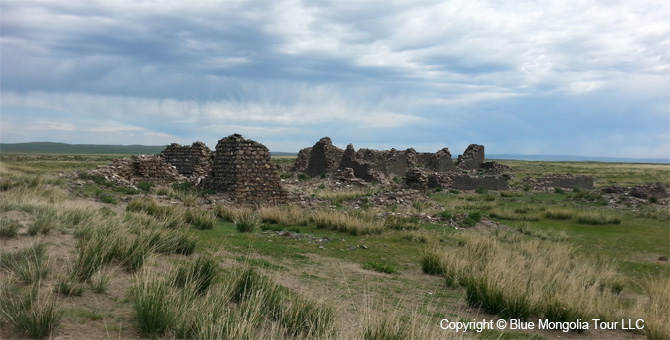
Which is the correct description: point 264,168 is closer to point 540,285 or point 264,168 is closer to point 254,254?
point 254,254

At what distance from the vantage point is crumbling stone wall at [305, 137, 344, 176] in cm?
3800

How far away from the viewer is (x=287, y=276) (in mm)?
7645

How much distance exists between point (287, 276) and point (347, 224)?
21.0 feet

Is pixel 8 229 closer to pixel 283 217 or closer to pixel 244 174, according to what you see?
pixel 283 217

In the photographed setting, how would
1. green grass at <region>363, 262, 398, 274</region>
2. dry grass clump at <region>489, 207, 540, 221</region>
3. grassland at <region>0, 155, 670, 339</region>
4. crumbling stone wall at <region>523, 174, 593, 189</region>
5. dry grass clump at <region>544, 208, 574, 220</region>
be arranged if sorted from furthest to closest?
crumbling stone wall at <region>523, 174, 593, 189</region> < dry grass clump at <region>544, 208, 574, 220</region> < dry grass clump at <region>489, 207, 540, 221</region> < green grass at <region>363, 262, 398, 274</region> < grassland at <region>0, 155, 670, 339</region>

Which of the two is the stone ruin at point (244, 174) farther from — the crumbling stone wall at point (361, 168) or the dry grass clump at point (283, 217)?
the crumbling stone wall at point (361, 168)

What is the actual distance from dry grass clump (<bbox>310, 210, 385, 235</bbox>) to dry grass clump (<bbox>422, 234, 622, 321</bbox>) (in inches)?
150

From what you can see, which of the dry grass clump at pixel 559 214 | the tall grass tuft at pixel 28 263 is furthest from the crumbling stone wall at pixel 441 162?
the tall grass tuft at pixel 28 263

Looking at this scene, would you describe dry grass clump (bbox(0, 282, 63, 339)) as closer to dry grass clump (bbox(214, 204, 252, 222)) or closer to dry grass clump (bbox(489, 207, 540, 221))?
dry grass clump (bbox(214, 204, 252, 222))

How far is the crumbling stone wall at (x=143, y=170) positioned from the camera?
2237 cm

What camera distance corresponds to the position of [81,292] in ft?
17.4

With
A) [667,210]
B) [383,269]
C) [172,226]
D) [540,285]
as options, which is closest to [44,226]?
[172,226]

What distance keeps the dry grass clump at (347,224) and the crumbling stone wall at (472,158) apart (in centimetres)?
3456

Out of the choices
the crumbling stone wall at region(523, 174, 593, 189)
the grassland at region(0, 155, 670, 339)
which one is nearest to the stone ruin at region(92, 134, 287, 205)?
the grassland at region(0, 155, 670, 339)
